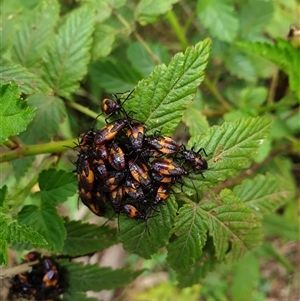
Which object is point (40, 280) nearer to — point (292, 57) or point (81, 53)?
point (81, 53)

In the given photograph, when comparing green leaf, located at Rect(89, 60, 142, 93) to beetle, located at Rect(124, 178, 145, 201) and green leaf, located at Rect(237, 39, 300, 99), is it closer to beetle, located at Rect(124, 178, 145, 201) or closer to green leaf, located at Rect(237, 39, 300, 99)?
green leaf, located at Rect(237, 39, 300, 99)

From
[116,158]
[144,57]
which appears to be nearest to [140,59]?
[144,57]

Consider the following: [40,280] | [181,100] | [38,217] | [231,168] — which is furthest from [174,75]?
[40,280]

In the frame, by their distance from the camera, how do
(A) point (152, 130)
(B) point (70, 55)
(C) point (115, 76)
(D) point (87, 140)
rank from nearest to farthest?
(A) point (152, 130) → (D) point (87, 140) → (B) point (70, 55) → (C) point (115, 76)

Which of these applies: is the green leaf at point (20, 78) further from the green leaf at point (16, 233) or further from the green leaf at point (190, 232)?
the green leaf at point (190, 232)

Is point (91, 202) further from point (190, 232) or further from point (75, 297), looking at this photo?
point (75, 297)

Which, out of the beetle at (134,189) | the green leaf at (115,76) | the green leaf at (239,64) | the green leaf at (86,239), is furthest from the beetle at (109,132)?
the green leaf at (239,64)

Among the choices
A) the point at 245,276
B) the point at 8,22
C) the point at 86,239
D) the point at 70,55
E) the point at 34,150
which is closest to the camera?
the point at 34,150

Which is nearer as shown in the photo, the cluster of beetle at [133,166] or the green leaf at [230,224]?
the cluster of beetle at [133,166]
